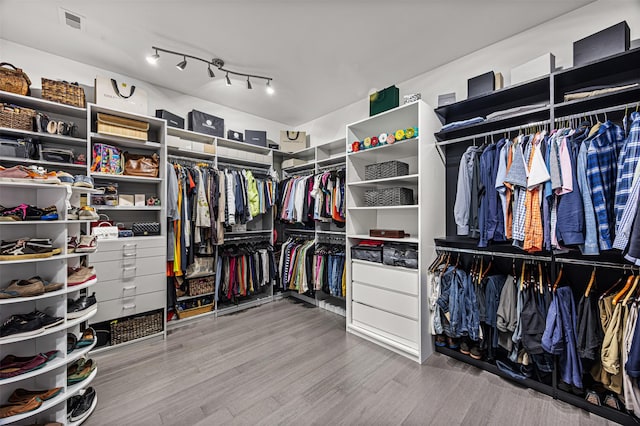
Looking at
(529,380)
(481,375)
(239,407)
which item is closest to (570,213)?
(529,380)

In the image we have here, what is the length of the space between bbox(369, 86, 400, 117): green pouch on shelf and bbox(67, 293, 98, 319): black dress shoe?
9.59 feet

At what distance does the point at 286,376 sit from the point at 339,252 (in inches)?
61.3

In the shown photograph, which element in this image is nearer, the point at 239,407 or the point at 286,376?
the point at 239,407

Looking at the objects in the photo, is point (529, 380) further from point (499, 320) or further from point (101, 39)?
point (101, 39)

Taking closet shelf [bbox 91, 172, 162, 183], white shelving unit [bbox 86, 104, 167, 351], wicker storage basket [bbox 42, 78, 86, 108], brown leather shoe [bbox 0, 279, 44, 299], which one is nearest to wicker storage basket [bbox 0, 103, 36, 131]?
wicker storage basket [bbox 42, 78, 86, 108]

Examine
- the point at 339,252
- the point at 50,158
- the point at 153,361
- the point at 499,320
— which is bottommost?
the point at 153,361

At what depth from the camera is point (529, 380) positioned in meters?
1.92

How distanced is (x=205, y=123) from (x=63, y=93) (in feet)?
4.32

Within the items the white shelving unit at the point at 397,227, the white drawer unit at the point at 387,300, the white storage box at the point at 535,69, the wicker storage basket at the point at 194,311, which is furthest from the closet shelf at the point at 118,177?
the white storage box at the point at 535,69

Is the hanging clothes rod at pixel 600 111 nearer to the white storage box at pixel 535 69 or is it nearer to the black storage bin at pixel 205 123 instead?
the white storage box at pixel 535 69

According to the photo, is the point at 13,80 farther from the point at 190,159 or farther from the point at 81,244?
the point at 81,244

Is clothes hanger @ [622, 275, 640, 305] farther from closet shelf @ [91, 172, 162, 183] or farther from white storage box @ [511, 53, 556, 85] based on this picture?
closet shelf @ [91, 172, 162, 183]

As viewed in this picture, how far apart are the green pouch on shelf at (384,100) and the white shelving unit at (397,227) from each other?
4.5 inches

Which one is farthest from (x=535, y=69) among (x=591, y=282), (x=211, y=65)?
(x=211, y=65)
